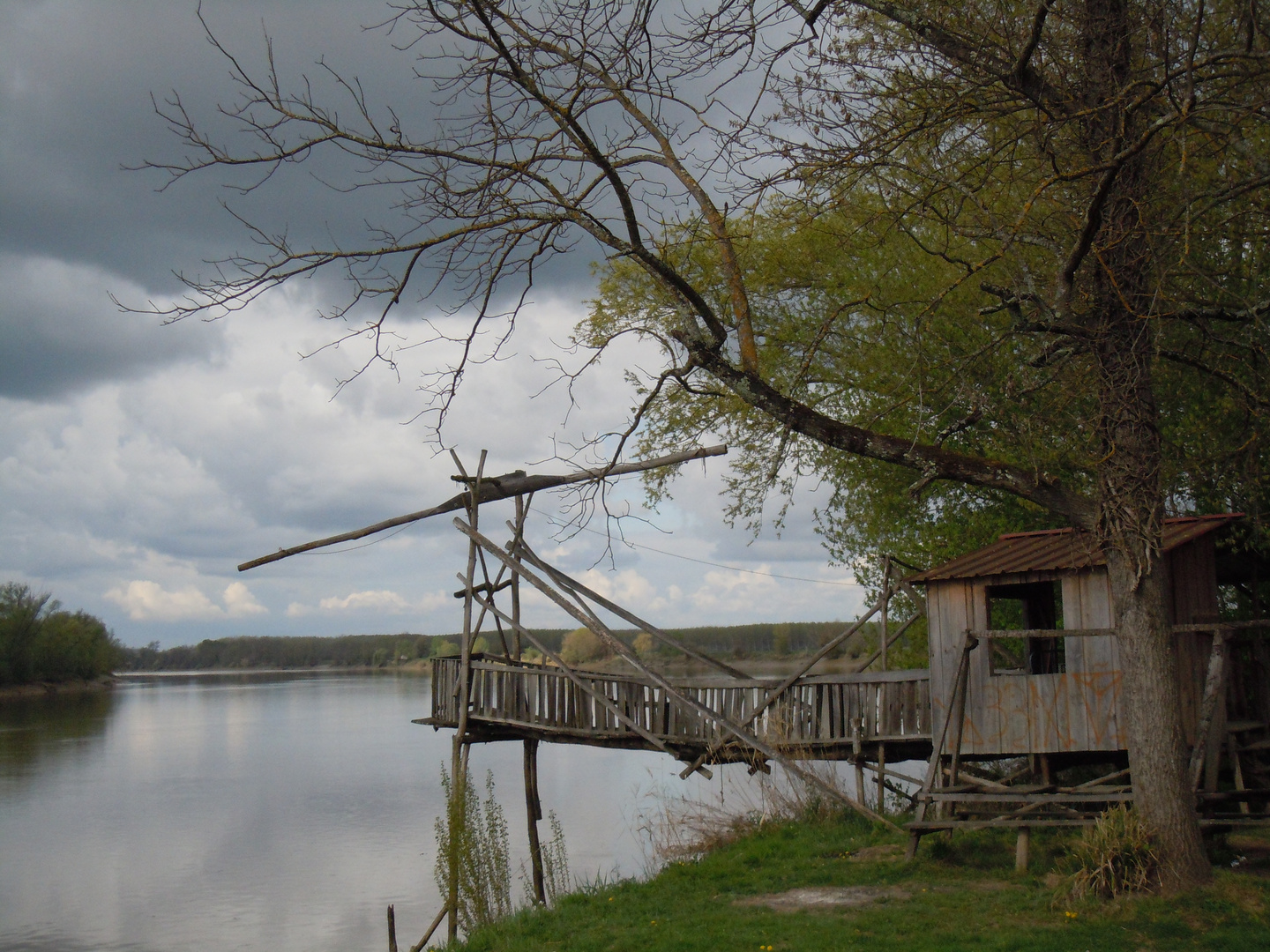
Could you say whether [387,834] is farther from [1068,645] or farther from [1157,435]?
[1157,435]

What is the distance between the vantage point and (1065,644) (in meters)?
11.8

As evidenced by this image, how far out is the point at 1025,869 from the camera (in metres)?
10.1

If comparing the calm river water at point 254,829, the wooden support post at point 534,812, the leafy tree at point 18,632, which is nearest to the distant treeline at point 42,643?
the leafy tree at point 18,632

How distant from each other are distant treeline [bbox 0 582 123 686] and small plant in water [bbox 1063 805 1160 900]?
85909 mm

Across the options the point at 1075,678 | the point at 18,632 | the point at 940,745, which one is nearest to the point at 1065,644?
the point at 1075,678

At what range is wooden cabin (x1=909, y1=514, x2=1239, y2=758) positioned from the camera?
1123 centimetres

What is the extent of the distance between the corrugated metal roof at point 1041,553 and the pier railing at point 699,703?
61.2 inches

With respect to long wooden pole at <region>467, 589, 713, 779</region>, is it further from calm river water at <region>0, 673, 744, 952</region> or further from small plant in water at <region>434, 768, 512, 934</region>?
calm river water at <region>0, 673, 744, 952</region>

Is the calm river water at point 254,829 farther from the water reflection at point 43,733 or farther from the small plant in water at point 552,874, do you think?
the small plant in water at point 552,874

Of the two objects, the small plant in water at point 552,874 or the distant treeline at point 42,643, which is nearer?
the small plant in water at point 552,874

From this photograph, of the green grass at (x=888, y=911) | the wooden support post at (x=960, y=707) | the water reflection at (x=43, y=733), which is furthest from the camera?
the water reflection at (x=43, y=733)

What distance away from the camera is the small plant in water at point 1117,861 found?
8.30 metres

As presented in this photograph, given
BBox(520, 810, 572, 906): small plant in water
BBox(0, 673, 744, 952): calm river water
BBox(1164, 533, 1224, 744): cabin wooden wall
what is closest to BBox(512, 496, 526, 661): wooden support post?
BBox(520, 810, 572, 906): small plant in water

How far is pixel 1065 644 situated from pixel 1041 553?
1.05 metres
